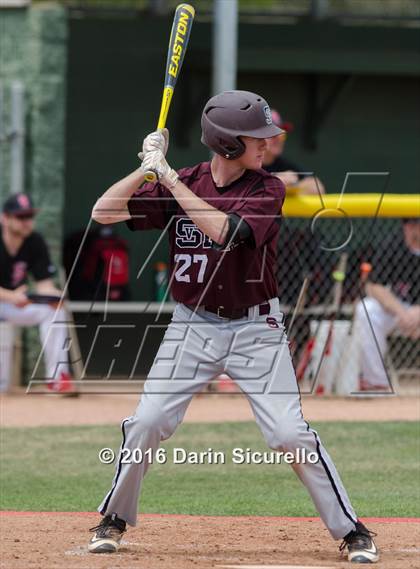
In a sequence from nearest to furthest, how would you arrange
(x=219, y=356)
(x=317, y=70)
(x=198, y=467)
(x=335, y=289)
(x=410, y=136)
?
(x=219, y=356) < (x=198, y=467) < (x=335, y=289) < (x=317, y=70) < (x=410, y=136)

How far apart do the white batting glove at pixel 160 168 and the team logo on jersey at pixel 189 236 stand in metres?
0.32

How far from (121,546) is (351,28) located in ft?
27.2

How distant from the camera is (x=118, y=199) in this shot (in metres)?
4.83

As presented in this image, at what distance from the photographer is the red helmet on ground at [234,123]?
188 inches

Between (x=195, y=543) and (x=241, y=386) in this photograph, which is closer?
(x=241, y=386)

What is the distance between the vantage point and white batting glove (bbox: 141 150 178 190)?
458cm

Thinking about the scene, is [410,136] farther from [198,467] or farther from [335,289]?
[198,467]

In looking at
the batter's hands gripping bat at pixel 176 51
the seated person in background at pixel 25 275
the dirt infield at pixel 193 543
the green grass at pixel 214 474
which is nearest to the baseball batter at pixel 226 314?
the dirt infield at pixel 193 543

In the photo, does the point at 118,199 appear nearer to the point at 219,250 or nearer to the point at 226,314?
the point at 219,250

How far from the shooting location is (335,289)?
9.94 metres

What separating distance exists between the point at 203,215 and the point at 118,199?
0.43m

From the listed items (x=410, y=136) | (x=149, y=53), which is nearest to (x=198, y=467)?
(x=149, y=53)

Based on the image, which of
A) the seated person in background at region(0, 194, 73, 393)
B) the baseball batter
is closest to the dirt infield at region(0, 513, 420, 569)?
the baseball batter

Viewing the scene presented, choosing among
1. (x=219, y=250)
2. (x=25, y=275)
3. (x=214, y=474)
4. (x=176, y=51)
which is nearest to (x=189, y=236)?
(x=219, y=250)
